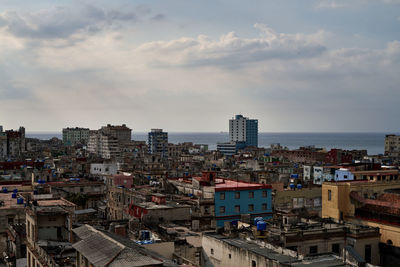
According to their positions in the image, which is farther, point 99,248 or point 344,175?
point 344,175

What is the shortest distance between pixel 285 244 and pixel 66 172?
300 feet

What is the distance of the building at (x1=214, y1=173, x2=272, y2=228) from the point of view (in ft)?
203

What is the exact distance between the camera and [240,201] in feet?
209

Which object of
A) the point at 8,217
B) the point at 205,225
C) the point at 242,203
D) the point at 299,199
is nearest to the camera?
the point at 8,217

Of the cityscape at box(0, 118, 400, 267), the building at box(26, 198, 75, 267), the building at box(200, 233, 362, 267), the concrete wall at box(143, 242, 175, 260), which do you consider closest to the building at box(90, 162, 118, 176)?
the cityscape at box(0, 118, 400, 267)

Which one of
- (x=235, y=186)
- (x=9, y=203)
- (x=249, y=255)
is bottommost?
(x=249, y=255)

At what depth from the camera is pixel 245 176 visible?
9494 cm

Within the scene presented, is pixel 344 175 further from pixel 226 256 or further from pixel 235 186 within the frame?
pixel 226 256

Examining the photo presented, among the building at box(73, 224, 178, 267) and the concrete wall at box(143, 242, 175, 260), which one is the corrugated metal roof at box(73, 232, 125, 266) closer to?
the building at box(73, 224, 178, 267)

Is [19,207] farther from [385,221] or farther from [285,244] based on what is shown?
[385,221]

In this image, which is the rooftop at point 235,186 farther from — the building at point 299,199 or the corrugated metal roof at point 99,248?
the corrugated metal roof at point 99,248

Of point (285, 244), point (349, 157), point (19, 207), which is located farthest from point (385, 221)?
point (349, 157)

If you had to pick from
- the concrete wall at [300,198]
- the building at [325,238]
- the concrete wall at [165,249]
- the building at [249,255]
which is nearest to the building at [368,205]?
the building at [325,238]

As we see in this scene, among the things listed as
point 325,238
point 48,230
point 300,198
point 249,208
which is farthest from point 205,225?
point 48,230
